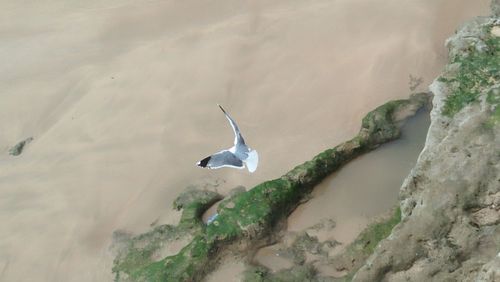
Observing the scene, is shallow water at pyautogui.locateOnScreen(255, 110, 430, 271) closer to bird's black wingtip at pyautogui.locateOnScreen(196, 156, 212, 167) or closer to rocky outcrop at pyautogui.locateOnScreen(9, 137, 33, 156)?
bird's black wingtip at pyautogui.locateOnScreen(196, 156, 212, 167)

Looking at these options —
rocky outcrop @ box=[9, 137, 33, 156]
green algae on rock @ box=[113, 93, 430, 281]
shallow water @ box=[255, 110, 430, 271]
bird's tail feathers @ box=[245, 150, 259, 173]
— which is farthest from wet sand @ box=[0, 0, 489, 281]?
bird's tail feathers @ box=[245, 150, 259, 173]

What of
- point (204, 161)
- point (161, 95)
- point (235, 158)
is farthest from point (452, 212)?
point (161, 95)

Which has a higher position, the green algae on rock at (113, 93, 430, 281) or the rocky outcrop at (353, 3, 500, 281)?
the rocky outcrop at (353, 3, 500, 281)

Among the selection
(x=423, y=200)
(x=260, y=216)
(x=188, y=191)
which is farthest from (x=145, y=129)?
(x=423, y=200)

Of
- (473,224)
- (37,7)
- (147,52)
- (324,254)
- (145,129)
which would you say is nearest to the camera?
(473,224)

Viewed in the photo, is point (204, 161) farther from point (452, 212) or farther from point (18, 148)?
point (18, 148)

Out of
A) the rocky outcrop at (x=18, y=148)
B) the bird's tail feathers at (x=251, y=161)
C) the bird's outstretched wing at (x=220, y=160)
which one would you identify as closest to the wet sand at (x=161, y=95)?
the rocky outcrop at (x=18, y=148)

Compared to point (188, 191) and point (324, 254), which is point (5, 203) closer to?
point (188, 191)
